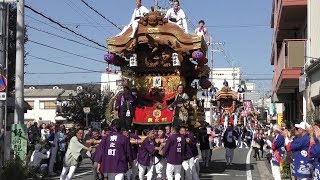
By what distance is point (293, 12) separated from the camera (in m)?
24.4

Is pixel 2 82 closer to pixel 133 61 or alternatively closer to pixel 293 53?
pixel 133 61

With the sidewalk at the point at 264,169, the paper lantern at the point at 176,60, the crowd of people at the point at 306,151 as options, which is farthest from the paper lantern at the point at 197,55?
the crowd of people at the point at 306,151

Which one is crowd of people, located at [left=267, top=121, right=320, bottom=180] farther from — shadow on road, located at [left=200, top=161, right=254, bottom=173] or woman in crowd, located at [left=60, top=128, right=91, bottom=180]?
shadow on road, located at [left=200, top=161, right=254, bottom=173]

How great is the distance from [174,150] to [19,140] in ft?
18.4

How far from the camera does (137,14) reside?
17.2 m

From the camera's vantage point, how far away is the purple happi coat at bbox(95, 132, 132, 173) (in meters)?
11.1

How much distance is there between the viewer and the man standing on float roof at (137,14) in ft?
55.4

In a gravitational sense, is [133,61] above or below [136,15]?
below

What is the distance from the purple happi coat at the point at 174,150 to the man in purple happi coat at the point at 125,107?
321 centimetres

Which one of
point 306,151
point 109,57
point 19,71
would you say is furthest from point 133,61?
point 306,151

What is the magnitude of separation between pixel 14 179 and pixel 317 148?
25.0 ft

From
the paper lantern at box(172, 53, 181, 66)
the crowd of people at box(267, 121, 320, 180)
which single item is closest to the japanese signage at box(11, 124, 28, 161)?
the paper lantern at box(172, 53, 181, 66)

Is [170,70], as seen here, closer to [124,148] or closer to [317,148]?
[124,148]

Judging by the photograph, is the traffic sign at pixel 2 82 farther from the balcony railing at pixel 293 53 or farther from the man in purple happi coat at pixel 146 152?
the balcony railing at pixel 293 53
